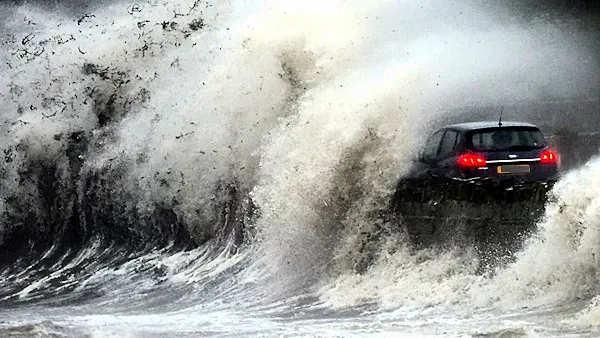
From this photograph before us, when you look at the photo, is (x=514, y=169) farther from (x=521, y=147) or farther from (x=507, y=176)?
(x=521, y=147)

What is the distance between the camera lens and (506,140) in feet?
44.4

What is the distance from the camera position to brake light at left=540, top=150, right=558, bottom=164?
1349 centimetres

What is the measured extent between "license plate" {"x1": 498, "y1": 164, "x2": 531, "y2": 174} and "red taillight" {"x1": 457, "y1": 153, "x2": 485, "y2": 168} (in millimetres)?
209

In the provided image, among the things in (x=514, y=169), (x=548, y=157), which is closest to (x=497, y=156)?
(x=514, y=169)

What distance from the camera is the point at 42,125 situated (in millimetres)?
18859

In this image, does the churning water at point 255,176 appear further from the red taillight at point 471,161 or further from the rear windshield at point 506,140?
the red taillight at point 471,161

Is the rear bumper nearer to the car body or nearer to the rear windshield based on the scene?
the car body

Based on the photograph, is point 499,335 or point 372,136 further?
point 372,136

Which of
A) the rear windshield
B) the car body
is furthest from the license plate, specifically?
the rear windshield

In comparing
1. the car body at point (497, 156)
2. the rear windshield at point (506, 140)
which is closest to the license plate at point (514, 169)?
the car body at point (497, 156)

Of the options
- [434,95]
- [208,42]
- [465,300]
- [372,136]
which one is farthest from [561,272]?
[208,42]

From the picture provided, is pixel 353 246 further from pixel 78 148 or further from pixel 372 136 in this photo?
pixel 78 148

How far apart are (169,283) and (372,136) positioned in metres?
2.96

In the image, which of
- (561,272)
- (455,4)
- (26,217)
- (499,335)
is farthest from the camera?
(455,4)
